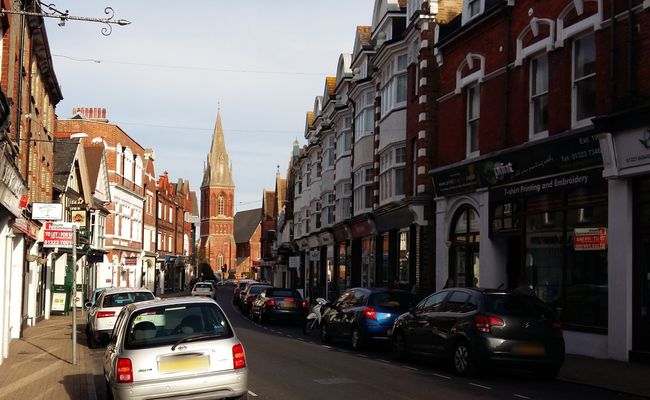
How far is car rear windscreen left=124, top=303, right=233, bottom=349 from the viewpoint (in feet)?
30.8

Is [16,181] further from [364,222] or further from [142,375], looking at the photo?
[364,222]

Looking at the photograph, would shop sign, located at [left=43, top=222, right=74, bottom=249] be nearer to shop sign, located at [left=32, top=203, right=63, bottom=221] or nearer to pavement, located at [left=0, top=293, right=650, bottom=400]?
shop sign, located at [left=32, top=203, right=63, bottom=221]

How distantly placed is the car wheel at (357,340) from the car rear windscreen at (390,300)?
753mm

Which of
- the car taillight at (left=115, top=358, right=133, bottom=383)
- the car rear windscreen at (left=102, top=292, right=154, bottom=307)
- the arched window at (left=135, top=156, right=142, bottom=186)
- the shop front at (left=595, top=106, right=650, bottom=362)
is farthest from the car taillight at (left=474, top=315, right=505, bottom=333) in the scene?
the arched window at (left=135, top=156, right=142, bottom=186)

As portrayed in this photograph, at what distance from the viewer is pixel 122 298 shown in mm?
21281

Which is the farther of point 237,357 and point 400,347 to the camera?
point 400,347

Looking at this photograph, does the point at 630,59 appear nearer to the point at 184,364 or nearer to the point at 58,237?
the point at 184,364

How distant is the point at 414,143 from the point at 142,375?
21576mm

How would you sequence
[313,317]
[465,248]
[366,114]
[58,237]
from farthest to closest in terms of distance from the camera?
[366,114] → [313,317] → [465,248] → [58,237]

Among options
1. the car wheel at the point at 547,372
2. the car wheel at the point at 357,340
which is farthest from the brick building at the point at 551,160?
the car wheel at the point at 357,340

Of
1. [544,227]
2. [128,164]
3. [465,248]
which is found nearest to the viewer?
[544,227]

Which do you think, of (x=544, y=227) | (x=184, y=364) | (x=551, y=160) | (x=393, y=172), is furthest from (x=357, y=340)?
(x=393, y=172)

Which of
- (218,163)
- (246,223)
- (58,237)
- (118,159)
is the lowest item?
(58,237)

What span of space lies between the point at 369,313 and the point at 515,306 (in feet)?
18.7
